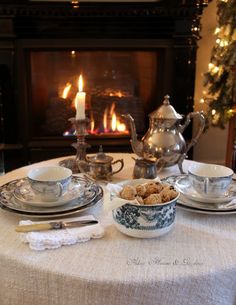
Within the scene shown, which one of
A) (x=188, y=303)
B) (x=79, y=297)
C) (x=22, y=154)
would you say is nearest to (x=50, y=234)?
(x=79, y=297)

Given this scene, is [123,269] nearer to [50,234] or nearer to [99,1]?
[50,234]

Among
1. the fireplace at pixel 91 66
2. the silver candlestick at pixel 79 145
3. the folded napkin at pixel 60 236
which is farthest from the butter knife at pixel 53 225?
the fireplace at pixel 91 66

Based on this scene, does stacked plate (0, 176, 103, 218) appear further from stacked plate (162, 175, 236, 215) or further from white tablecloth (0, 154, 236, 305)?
stacked plate (162, 175, 236, 215)

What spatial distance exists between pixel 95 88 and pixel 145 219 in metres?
2.05

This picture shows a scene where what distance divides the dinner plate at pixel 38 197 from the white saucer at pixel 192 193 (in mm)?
250

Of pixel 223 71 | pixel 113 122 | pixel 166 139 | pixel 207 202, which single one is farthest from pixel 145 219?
pixel 113 122

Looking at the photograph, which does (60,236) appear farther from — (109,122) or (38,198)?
(109,122)

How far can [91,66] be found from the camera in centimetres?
275

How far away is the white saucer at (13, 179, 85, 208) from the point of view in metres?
0.96

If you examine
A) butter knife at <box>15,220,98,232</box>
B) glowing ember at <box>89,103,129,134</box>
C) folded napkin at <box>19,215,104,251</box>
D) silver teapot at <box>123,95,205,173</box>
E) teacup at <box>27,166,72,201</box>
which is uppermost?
silver teapot at <box>123,95,205,173</box>

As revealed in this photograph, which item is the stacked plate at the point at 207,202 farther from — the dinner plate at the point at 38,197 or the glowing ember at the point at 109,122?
the glowing ember at the point at 109,122

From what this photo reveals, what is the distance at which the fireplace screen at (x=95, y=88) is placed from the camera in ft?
8.91

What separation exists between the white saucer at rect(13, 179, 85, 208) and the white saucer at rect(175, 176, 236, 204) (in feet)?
0.83

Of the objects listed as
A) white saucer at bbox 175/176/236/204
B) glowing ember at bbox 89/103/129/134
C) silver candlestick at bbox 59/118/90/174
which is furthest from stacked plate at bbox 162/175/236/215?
glowing ember at bbox 89/103/129/134
